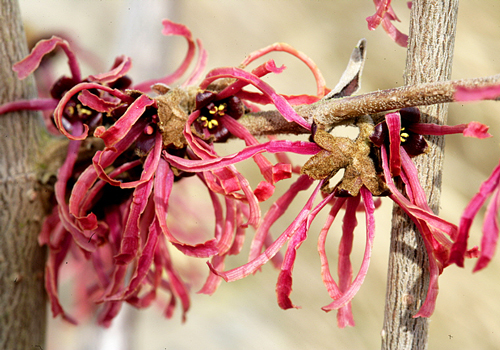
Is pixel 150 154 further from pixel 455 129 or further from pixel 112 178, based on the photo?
pixel 455 129

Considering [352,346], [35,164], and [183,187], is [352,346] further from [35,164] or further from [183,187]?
[35,164]

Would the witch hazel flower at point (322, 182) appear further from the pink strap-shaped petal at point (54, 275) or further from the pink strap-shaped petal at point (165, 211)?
the pink strap-shaped petal at point (54, 275)

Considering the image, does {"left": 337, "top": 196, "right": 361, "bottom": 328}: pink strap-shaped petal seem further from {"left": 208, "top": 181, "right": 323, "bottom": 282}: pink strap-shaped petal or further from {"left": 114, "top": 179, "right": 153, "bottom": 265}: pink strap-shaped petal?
{"left": 114, "top": 179, "right": 153, "bottom": 265}: pink strap-shaped petal

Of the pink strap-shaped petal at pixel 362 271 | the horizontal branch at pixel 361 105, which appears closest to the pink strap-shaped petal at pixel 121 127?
the horizontal branch at pixel 361 105

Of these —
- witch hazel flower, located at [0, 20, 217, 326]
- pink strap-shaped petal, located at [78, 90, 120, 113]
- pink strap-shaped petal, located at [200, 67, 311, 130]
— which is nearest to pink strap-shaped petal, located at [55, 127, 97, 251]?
witch hazel flower, located at [0, 20, 217, 326]

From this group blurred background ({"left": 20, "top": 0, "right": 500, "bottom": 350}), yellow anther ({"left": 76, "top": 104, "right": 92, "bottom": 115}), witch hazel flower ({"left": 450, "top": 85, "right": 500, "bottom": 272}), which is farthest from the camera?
blurred background ({"left": 20, "top": 0, "right": 500, "bottom": 350})

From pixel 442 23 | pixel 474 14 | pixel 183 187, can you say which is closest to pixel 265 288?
pixel 183 187
